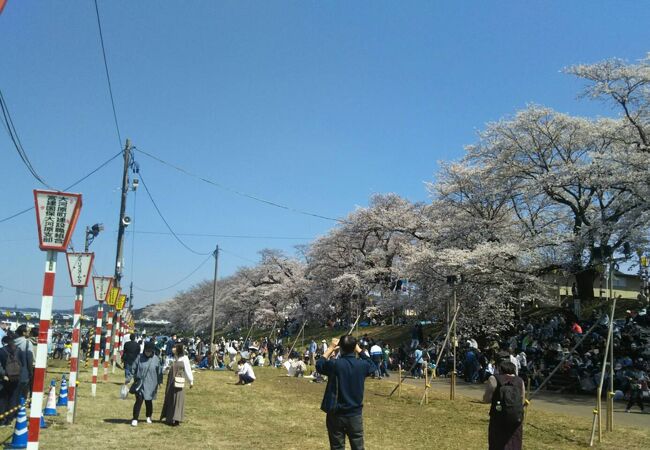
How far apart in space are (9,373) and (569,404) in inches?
587

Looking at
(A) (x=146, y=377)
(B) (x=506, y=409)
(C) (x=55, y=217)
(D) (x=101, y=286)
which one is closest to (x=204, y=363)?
(D) (x=101, y=286)

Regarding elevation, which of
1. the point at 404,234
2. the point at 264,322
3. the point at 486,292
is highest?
the point at 404,234

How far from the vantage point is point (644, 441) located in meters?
11.2

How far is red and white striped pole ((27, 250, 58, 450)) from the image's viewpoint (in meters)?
6.32

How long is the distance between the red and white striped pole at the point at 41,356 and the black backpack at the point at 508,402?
517 cm

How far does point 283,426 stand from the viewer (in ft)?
40.4

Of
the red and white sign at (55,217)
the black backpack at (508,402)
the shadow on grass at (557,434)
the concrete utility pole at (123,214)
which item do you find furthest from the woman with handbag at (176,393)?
the concrete utility pole at (123,214)

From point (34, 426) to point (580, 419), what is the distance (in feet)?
41.2

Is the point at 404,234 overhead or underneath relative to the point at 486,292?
overhead

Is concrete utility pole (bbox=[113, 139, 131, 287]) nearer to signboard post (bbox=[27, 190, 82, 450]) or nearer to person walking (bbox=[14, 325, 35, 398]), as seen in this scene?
person walking (bbox=[14, 325, 35, 398])

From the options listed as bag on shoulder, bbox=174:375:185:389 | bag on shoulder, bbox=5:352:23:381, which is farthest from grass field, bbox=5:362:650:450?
bag on shoulder, bbox=5:352:23:381

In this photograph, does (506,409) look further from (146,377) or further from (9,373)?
(9,373)

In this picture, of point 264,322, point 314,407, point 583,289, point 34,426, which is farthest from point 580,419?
point 264,322

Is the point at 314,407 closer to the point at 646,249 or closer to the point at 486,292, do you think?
the point at 646,249
